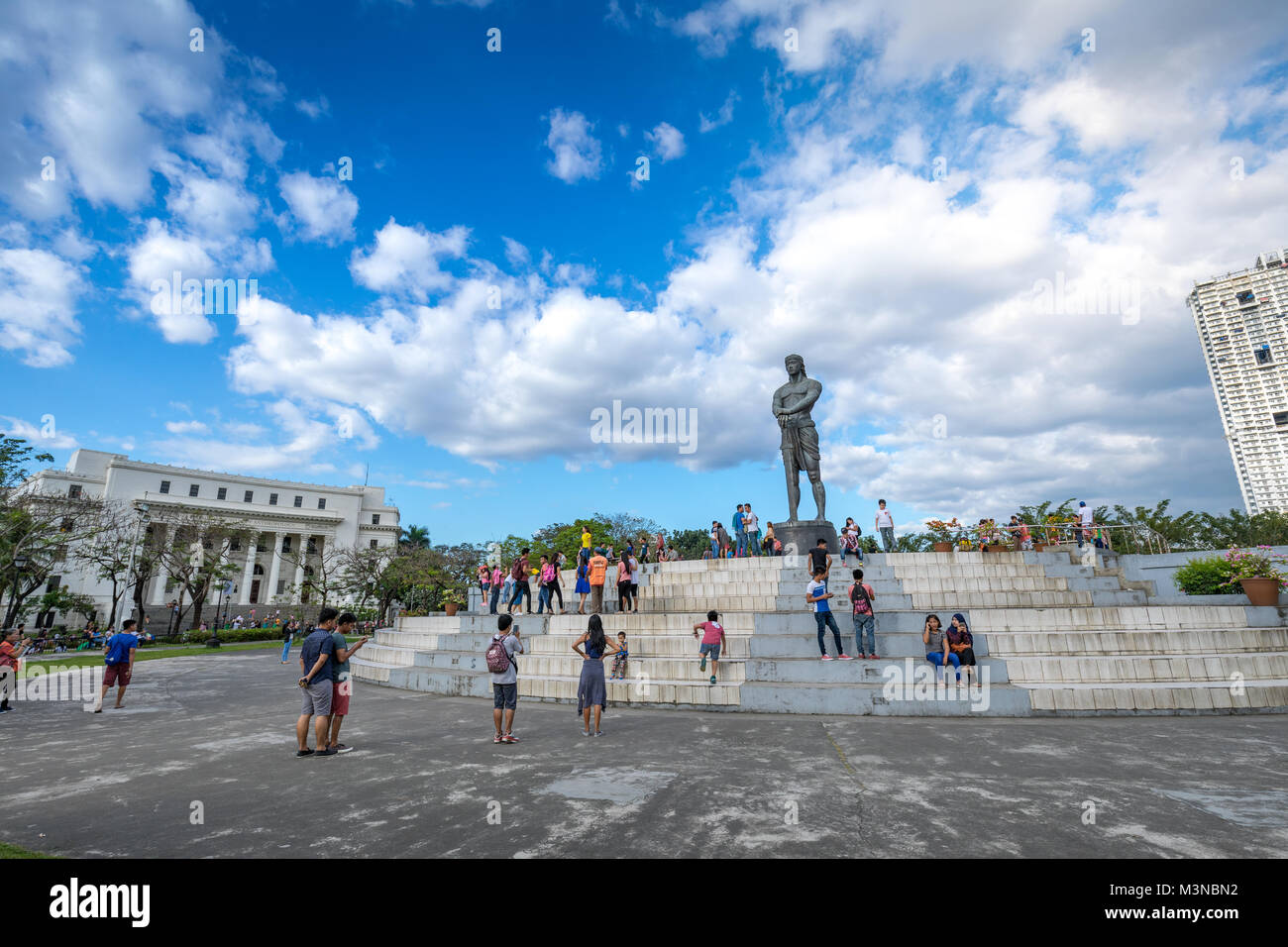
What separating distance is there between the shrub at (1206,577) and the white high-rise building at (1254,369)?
110463 millimetres

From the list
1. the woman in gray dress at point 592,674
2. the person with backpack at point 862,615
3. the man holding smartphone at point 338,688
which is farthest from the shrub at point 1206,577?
the man holding smartphone at point 338,688

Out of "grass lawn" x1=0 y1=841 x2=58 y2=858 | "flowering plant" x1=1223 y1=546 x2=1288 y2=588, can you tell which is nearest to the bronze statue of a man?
"flowering plant" x1=1223 y1=546 x2=1288 y2=588

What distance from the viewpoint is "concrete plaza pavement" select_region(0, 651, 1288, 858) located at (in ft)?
12.8

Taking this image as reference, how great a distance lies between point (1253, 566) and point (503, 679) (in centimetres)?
1520

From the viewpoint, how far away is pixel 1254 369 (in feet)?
303

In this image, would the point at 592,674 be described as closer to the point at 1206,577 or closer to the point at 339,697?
the point at 339,697

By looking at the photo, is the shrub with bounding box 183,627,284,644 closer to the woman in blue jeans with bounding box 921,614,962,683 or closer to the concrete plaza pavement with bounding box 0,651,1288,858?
the concrete plaza pavement with bounding box 0,651,1288,858

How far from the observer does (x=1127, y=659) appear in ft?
30.4

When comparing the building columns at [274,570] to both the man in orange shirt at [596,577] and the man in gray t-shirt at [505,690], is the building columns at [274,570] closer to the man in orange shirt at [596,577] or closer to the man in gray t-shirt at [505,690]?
the man in orange shirt at [596,577]

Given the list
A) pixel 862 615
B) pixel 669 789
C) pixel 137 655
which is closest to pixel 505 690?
pixel 669 789

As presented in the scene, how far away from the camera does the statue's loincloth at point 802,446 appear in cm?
1773
